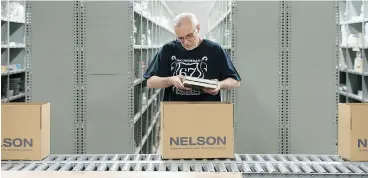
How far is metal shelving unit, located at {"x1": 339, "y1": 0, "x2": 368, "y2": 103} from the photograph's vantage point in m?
7.65

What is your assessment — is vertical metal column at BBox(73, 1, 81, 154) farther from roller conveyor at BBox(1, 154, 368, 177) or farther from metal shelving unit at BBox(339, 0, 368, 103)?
metal shelving unit at BBox(339, 0, 368, 103)

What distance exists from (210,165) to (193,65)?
123 centimetres

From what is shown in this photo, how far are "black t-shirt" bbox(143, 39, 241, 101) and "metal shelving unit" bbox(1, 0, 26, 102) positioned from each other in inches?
184

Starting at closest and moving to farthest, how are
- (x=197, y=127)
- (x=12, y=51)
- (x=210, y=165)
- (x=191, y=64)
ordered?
(x=210, y=165) → (x=197, y=127) → (x=191, y=64) → (x=12, y=51)

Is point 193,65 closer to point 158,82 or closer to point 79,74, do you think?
point 158,82

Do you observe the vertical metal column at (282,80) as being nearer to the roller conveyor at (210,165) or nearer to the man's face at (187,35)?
the man's face at (187,35)

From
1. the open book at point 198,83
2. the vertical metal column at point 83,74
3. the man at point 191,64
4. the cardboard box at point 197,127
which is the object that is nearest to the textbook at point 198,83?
the open book at point 198,83

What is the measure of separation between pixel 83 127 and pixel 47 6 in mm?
1200

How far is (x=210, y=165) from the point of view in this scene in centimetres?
223

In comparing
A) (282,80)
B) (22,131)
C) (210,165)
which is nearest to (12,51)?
(282,80)

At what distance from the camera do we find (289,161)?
230 cm

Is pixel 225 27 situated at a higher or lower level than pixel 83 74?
higher

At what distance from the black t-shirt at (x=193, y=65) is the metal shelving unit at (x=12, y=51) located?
15.3 feet

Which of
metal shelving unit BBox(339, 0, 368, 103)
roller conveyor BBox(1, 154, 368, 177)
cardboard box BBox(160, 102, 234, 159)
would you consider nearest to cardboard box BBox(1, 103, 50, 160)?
roller conveyor BBox(1, 154, 368, 177)
